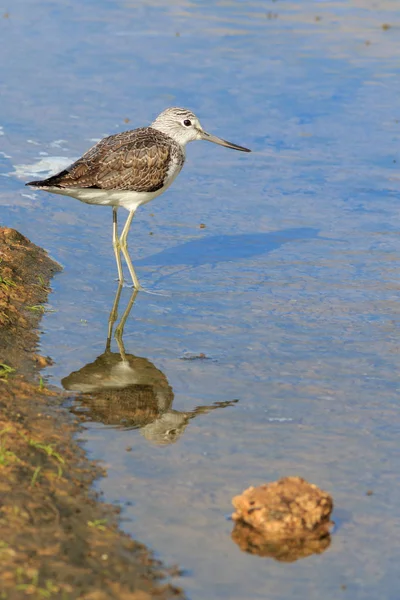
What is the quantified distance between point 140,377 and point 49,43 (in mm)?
11106

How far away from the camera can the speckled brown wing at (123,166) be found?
9.70 meters

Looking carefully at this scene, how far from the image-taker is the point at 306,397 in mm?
7727

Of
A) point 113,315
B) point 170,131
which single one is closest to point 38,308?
point 113,315

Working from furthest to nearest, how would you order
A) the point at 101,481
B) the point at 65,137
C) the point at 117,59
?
the point at 117,59 < the point at 65,137 < the point at 101,481

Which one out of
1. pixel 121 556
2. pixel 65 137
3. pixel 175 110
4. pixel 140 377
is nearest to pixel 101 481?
pixel 121 556

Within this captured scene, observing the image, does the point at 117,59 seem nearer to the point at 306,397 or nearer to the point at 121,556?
the point at 306,397

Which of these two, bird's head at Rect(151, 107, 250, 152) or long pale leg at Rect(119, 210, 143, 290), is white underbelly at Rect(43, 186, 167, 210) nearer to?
long pale leg at Rect(119, 210, 143, 290)

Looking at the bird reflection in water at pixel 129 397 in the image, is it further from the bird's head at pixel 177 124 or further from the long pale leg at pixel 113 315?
the bird's head at pixel 177 124

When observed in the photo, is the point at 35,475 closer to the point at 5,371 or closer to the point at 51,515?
the point at 51,515

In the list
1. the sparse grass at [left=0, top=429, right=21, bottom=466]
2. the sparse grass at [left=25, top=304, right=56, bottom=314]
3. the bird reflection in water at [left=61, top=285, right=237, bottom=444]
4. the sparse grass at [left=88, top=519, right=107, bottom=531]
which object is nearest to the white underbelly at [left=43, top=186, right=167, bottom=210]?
the sparse grass at [left=25, top=304, right=56, bottom=314]

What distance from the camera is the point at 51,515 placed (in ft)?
18.4

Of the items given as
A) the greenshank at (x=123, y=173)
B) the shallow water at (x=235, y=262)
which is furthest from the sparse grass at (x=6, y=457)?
the greenshank at (x=123, y=173)

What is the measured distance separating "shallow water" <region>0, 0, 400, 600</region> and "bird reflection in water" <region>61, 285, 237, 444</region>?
26 mm

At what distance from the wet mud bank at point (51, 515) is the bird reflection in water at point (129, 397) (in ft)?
0.82
